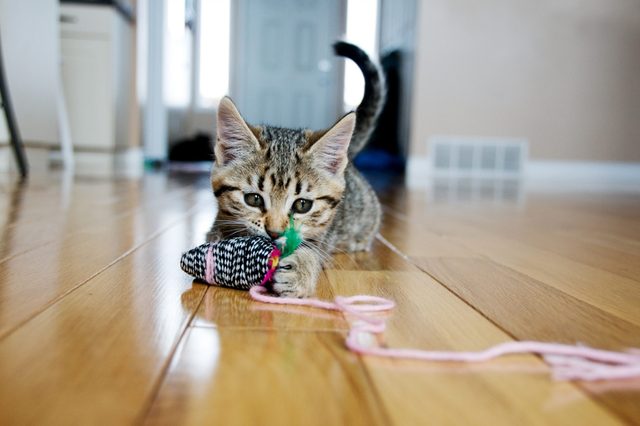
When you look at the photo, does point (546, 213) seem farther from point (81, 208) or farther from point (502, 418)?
point (502, 418)

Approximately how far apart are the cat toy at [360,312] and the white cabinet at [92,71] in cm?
522

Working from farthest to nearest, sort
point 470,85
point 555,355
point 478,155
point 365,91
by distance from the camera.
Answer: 1. point 478,155
2. point 470,85
3. point 365,91
4. point 555,355

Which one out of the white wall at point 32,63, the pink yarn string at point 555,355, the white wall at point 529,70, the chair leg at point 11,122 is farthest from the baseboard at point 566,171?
the pink yarn string at point 555,355

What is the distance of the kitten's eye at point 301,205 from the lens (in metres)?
1.31

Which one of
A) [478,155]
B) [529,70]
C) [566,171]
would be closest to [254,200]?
[478,155]

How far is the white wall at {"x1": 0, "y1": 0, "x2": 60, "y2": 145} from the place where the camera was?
395cm

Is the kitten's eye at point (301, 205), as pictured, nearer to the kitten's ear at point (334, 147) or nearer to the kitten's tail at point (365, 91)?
the kitten's ear at point (334, 147)

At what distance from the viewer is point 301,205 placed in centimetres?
132

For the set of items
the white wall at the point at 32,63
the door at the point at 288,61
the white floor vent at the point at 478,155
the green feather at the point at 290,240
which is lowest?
the green feather at the point at 290,240

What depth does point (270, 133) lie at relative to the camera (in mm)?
1503

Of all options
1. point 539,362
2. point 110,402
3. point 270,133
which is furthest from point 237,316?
point 270,133

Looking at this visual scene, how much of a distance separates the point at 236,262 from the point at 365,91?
104cm

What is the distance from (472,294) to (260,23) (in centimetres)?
898

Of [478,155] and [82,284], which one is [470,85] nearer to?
[478,155]
